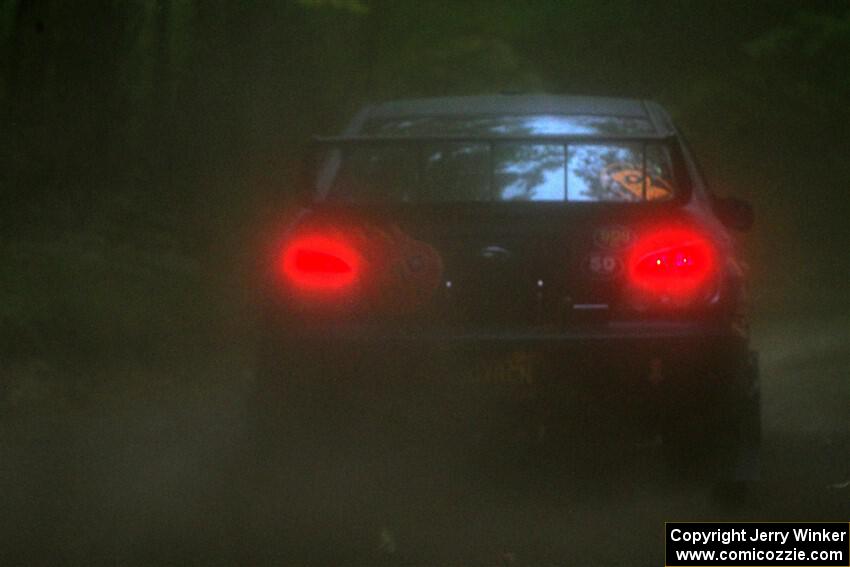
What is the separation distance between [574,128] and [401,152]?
828 millimetres

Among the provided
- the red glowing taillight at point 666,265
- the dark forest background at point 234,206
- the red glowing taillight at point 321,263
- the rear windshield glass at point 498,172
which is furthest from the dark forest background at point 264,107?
A: the red glowing taillight at point 666,265

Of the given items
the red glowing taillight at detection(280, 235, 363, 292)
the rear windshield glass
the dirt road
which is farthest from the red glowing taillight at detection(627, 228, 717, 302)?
the red glowing taillight at detection(280, 235, 363, 292)

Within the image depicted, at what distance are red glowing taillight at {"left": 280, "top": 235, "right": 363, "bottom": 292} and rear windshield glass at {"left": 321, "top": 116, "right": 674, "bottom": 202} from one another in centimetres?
35

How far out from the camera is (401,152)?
7492 mm

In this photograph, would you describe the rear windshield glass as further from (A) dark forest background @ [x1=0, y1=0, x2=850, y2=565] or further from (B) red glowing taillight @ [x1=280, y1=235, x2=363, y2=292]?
(A) dark forest background @ [x1=0, y1=0, x2=850, y2=565]

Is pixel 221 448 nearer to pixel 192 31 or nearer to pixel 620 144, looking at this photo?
pixel 620 144

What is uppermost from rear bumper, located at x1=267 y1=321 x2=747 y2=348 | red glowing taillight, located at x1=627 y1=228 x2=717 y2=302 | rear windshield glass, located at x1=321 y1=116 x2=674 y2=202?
rear windshield glass, located at x1=321 y1=116 x2=674 y2=202

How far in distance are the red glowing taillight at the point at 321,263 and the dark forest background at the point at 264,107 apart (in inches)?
146

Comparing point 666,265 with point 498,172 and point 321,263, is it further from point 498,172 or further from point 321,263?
point 321,263

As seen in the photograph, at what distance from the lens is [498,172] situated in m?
7.32

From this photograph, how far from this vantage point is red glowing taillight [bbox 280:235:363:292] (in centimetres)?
691

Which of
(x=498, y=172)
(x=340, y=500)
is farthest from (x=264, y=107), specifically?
(x=340, y=500)

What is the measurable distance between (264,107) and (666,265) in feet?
25.1

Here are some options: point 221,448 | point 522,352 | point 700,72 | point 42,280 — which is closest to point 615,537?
point 522,352
